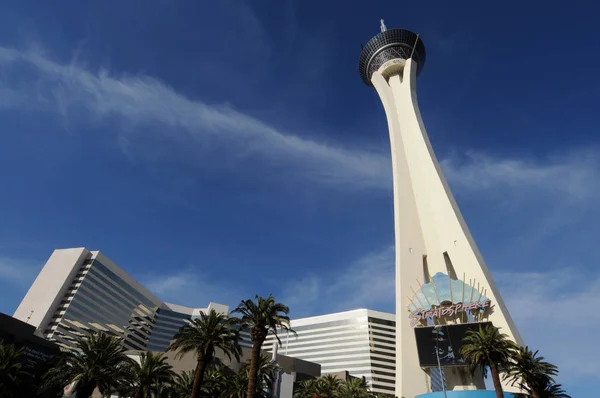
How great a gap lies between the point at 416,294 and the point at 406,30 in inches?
2553

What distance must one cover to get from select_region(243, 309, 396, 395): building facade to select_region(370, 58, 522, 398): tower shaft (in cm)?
6192

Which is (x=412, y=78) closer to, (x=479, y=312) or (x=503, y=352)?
(x=479, y=312)

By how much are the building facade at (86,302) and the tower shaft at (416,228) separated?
289ft

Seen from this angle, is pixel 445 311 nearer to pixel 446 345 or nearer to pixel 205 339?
pixel 446 345

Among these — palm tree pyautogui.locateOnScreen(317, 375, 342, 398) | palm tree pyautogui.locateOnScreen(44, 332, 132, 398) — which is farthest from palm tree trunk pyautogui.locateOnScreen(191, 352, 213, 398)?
palm tree pyautogui.locateOnScreen(317, 375, 342, 398)

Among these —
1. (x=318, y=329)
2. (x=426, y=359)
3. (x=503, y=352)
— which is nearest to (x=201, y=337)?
(x=503, y=352)

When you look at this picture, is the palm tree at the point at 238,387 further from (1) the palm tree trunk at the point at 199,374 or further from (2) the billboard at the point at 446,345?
(2) the billboard at the point at 446,345

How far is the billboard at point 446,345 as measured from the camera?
173 feet

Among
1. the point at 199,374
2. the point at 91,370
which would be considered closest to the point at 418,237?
the point at 199,374

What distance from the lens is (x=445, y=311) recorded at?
59.1m

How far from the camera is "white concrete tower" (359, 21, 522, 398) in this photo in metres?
58.0

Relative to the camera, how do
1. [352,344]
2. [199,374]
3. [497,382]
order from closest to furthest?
[199,374] < [497,382] < [352,344]

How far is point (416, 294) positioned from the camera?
63938 millimetres

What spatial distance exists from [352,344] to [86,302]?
8409 cm
